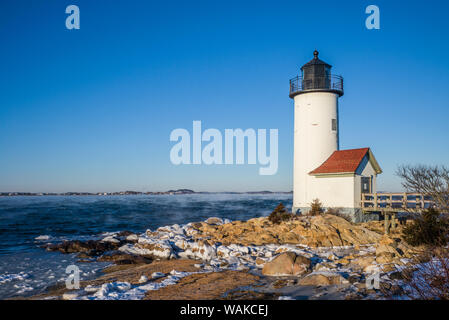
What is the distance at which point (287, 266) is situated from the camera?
34.2ft

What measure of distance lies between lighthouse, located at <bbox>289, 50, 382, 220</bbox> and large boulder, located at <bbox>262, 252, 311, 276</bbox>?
382 inches

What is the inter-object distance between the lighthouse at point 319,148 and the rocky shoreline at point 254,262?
2.30 meters

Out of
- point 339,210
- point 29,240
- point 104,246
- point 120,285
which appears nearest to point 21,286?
point 120,285

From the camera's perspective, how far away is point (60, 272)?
12.5 m

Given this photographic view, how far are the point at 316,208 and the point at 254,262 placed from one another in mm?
8146

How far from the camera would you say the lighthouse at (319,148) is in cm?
1989

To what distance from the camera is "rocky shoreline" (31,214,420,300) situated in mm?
8617

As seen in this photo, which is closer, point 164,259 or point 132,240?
point 164,259

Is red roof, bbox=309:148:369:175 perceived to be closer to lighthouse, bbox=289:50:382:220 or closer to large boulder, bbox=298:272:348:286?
lighthouse, bbox=289:50:382:220

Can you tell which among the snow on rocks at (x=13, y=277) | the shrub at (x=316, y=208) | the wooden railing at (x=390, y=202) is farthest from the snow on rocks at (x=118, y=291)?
the wooden railing at (x=390, y=202)

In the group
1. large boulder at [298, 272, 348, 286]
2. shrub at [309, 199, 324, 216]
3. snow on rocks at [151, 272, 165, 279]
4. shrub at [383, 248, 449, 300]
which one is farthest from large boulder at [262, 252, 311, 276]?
shrub at [309, 199, 324, 216]
